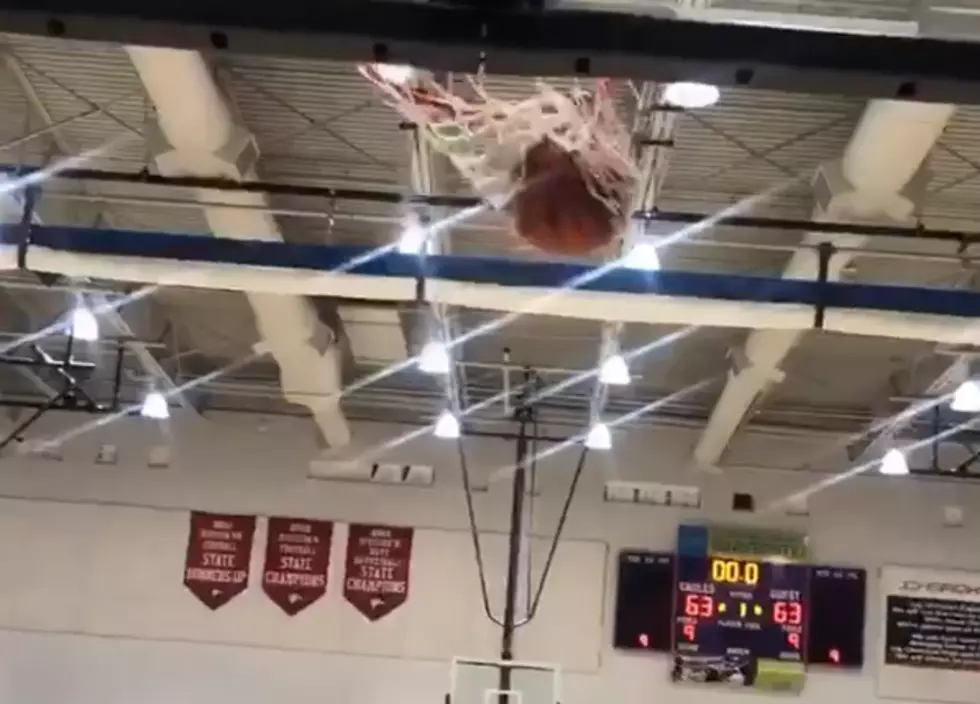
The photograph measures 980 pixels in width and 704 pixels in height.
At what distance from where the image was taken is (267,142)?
238 inches

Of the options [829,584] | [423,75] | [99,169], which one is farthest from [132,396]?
[423,75]

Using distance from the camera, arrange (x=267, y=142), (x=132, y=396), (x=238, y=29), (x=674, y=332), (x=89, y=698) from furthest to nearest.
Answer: (x=132, y=396) < (x=89, y=698) < (x=674, y=332) < (x=267, y=142) < (x=238, y=29)

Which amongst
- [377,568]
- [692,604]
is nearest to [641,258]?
[692,604]

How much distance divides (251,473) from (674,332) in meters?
3.70

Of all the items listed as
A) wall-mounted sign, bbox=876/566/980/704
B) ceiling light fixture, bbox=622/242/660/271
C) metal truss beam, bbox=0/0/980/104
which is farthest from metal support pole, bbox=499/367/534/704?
metal truss beam, bbox=0/0/980/104

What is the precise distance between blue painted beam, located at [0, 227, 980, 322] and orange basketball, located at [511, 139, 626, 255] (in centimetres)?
180

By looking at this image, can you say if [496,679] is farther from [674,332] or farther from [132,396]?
[132,396]

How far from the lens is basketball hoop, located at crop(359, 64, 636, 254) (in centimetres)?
369

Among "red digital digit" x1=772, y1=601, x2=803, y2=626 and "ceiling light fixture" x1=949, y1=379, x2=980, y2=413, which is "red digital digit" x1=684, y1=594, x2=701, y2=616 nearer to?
"red digital digit" x1=772, y1=601, x2=803, y2=626

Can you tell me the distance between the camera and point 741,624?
9.38 metres

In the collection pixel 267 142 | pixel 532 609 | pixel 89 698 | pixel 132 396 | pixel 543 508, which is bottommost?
pixel 89 698

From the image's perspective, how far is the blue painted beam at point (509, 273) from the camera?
18.3 feet

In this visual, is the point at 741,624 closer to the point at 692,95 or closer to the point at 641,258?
the point at 641,258

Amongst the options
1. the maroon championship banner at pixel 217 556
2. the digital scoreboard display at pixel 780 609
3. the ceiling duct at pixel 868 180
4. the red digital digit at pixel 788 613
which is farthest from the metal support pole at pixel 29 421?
the red digital digit at pixel 788 613
